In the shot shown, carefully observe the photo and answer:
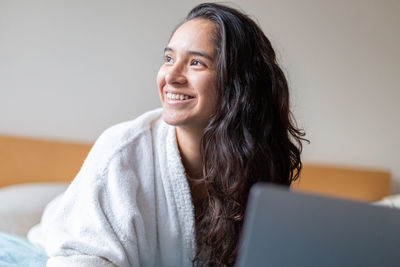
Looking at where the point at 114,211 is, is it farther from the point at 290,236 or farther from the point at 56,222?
the point at 290,236

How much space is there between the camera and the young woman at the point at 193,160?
112cm

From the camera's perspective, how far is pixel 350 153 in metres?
2.43

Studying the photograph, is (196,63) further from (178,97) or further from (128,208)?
(128,208)

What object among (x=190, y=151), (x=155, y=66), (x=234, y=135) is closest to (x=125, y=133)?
(x=190, y=151)

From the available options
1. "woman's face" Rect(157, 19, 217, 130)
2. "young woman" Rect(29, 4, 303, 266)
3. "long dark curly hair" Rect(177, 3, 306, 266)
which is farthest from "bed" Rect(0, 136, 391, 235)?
"woman's face" Rect(157, 19, 217, 130)

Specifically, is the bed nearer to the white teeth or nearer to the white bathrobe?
the white bathrobe

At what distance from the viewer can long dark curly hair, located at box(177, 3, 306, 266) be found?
3.81 ft

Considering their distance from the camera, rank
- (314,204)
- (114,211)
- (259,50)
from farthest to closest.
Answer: (259,50) < (114,211) < (314,204)

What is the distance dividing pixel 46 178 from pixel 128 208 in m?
1.21

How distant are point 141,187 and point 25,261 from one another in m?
0.40

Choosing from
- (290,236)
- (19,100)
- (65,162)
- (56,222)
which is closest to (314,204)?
(290,236)

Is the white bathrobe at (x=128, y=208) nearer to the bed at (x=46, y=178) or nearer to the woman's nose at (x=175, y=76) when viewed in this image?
the woman's nose at (x=175, y=76)

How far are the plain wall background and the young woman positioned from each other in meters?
1.02

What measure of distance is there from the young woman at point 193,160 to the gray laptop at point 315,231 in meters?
0.57
